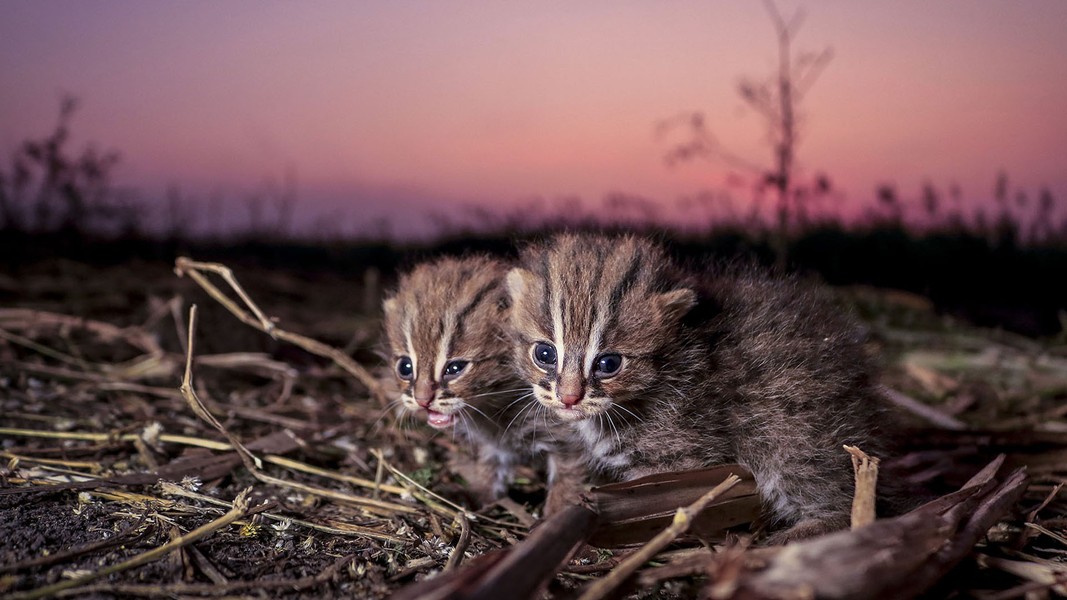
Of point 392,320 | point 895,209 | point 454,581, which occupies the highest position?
point 895,209

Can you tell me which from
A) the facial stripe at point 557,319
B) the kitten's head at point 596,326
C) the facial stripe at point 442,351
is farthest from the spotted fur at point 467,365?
the facial stripe at point 557,319

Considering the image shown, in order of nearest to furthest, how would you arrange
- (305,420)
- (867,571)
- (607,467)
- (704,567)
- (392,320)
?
(867,571), (704,567), (607,467), (392,320), (305,420)

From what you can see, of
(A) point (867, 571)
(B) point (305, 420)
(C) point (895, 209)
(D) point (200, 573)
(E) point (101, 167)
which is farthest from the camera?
(E) point (101, 167)

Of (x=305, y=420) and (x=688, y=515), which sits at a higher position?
(x=688, y=515)

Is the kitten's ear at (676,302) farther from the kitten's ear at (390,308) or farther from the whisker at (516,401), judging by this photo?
the kitten's ear at (390,308)

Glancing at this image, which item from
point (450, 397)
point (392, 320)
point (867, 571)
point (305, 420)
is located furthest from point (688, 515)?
point (305, 420)

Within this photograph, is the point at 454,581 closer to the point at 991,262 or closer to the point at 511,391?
the point at 511,391
